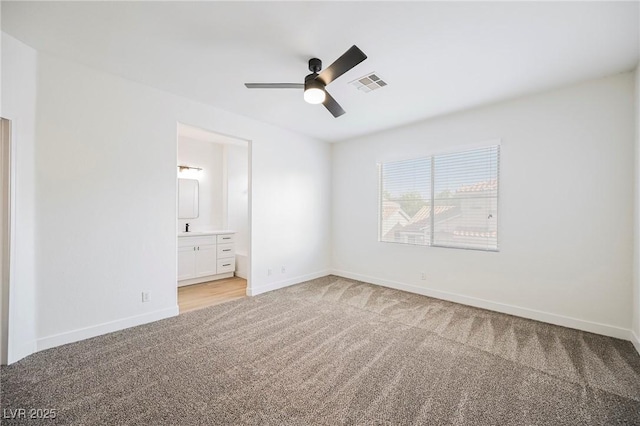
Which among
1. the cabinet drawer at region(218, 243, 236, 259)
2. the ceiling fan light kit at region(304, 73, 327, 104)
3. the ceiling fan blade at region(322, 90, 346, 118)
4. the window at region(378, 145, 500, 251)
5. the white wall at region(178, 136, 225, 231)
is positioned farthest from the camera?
the white wall at region(178, 136, 225, 231)

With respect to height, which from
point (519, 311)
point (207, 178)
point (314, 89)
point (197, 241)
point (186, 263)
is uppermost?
point (314, 89)

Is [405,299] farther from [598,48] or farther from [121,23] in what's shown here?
[121,23]

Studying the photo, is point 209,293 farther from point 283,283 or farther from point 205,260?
point 283,283

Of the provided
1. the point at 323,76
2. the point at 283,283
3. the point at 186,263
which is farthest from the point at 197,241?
the point at 323,76

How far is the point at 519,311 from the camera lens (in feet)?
10.9

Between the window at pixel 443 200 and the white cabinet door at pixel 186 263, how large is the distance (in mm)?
3383

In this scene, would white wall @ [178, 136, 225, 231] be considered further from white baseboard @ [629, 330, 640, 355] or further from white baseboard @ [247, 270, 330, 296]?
white baseboard @ [629, 330, 640, 355]

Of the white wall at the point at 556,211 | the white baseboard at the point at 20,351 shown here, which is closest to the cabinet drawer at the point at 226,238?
the white baseboard at the point at 20,351

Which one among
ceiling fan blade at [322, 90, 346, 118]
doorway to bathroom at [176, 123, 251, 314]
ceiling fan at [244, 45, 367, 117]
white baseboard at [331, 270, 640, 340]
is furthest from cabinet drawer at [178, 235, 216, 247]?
ceiling fan blade at [322, 90, 346, 118]

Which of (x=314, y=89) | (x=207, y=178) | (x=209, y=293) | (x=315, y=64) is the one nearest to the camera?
(x=314, y=89)

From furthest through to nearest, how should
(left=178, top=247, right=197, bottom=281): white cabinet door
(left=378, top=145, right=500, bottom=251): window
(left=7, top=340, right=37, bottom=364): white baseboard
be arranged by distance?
(left=178, top=247, right=197, bottom=281): white cabinet door
(left=378, top=145, right=500, bottom=251): window
(left=7, top=340, right=37, bottom=364): white baseboard

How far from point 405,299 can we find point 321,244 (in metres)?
1.99

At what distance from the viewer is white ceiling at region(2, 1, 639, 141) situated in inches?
76.0

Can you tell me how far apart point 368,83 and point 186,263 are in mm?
4078
